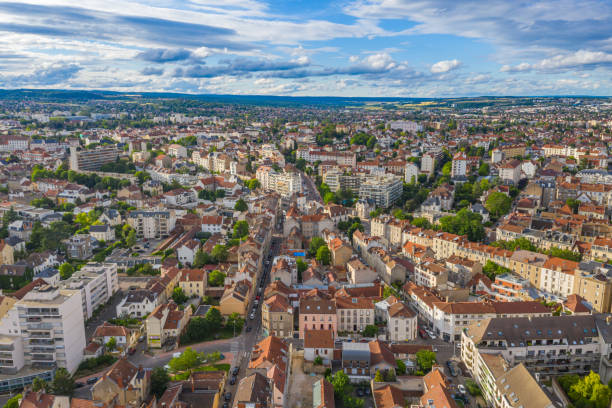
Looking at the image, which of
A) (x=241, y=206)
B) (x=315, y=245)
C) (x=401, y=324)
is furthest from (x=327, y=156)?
(x=401, y=324)

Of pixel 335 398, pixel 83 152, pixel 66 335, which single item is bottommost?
pixel 335 398

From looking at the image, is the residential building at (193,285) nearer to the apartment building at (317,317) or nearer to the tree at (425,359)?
the apartment building at (317,317)

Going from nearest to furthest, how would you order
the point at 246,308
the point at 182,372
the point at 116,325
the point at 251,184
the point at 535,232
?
the point at 182,372
the point at 116,325
the point at 246,308
the point at 535,232
the point at 251,184

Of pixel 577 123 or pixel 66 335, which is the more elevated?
pixel 577 123

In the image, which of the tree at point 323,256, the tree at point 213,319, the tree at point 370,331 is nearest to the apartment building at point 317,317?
the tree at point 370,331

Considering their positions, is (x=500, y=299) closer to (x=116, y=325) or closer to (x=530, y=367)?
(x=530, y=367)

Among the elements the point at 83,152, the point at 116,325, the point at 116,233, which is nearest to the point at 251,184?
the point at 116,233
